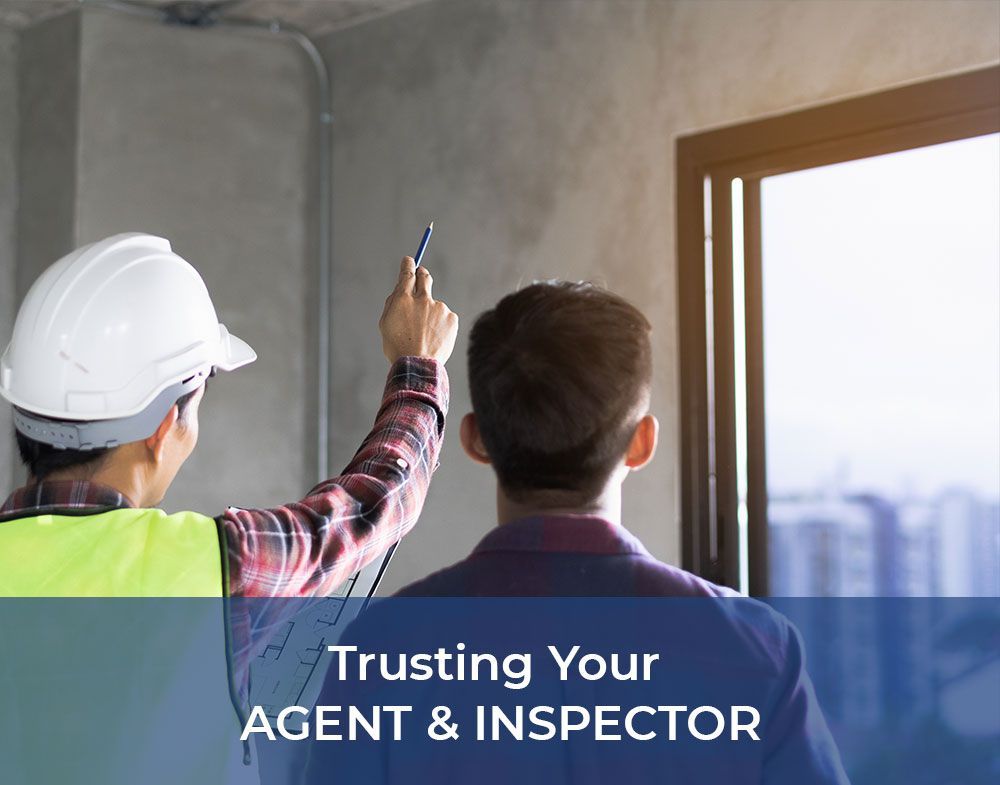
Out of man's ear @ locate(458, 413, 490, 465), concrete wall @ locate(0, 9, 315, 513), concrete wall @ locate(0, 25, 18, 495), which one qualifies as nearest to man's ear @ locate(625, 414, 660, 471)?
man's ear @ locate(458, 413, 490, 465)

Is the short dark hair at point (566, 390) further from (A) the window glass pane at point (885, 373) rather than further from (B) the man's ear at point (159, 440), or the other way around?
(A) the window glass pane at point (885, 373)

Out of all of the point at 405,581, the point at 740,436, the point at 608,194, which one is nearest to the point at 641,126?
the point at 608,194

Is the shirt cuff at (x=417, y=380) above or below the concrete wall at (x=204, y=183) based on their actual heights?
below

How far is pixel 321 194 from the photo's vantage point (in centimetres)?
349

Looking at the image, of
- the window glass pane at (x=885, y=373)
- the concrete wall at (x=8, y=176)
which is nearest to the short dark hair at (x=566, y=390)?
the window glass pane at (x=885, y=373)

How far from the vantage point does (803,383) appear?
2.58 m

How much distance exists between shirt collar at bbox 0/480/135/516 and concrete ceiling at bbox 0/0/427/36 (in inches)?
95.6

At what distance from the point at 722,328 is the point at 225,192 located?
60.0 inches

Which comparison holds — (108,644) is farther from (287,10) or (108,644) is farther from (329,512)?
(287,10)

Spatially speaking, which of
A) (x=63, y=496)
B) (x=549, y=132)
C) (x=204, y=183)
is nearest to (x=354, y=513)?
(x=63, y=496)

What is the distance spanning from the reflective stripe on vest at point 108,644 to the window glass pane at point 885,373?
5.44ft

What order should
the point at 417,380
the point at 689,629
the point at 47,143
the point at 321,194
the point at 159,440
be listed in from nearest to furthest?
the point at 689,629 < the point at 159,440 < the point at 417,380 < the point at 47,143 < the point at 321,194

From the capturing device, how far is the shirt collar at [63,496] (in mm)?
1130
